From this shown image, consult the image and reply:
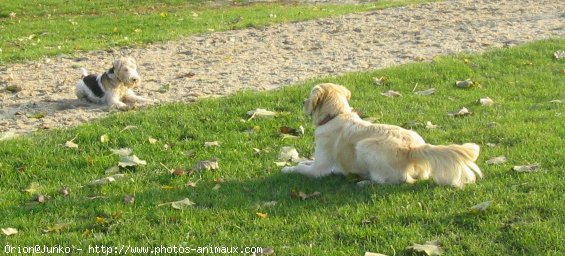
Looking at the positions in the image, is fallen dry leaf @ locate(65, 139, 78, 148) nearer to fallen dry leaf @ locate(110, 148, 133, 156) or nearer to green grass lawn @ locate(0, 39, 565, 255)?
green grass lawn @ locate(0, 39, 565, 255)

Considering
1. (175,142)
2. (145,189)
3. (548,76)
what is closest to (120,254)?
(145,189)

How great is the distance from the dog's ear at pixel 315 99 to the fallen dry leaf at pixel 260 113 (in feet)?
6.98

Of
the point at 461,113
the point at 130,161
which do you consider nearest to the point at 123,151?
the point at 130,161

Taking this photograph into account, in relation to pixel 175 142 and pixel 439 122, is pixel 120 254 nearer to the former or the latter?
pixel 175 142

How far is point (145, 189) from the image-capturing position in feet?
22.0

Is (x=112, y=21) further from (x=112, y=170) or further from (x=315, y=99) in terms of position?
(x=315, y=99)

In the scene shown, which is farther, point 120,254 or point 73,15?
point 73,15

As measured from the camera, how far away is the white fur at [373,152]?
619cm

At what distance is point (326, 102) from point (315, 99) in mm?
104

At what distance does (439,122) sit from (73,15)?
1420 centimetres

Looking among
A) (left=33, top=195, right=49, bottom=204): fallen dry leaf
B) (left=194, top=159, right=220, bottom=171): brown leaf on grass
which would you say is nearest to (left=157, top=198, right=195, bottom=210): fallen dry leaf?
(left=194, top=159, right=220, bottom=171): brown leaf on grass

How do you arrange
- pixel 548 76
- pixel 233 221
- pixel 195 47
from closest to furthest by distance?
pixel 233 221 → pixel 548 76 → pixel 195 47

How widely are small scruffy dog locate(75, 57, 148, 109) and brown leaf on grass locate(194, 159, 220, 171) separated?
124 inches

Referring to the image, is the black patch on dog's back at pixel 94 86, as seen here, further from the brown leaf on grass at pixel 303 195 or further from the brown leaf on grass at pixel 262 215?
the brown leaf on grass at pixel 262 215
